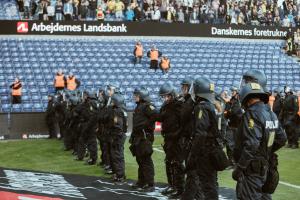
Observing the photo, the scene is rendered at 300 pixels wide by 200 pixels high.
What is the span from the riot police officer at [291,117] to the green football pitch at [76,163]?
746mm

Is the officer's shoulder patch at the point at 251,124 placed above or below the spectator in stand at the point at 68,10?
below

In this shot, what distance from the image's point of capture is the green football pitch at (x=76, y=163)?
40.0ft

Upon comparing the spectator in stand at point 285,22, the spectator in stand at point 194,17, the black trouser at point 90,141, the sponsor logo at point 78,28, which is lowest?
the black trouser at point 90,141

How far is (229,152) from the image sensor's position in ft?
46.0

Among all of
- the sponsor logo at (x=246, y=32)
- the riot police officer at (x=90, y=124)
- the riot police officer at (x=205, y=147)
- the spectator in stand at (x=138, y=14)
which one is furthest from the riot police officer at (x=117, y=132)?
the sponsor logo at (x=246, y=32)

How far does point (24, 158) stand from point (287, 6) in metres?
21.8

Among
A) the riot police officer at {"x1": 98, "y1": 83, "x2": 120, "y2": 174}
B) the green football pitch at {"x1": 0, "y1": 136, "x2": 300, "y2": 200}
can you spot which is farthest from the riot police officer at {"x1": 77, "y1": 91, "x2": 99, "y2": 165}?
the riot police officer at {"x1": 98, "y1": 83, "x2": 120, "y2": 174}

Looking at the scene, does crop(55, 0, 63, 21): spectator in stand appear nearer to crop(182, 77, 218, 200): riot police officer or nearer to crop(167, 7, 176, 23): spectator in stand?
crop(167, 7, 176, 23): spectator in stand

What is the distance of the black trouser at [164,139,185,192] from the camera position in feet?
33.9

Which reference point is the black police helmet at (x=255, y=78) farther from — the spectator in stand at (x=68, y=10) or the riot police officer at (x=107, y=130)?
the spectator in stand at (x=68, y=10)

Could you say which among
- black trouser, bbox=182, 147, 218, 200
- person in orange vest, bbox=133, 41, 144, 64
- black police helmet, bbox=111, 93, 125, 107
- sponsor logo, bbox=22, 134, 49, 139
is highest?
person in orange vest, bbox=133, 41, 144, 64

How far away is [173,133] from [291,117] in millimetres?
9410

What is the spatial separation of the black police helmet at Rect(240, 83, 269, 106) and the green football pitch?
4.31 meters

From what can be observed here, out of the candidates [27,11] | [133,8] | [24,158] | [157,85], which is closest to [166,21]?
[133,8]
